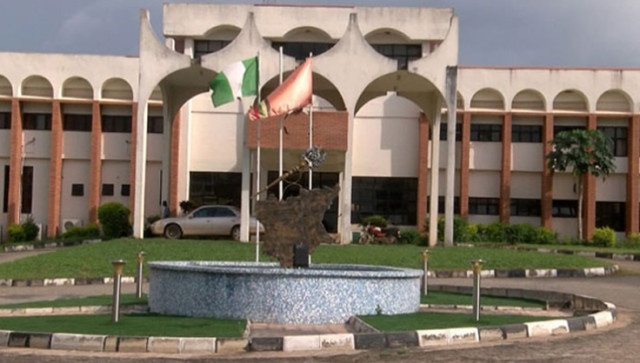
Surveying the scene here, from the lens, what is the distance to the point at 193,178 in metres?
39.8

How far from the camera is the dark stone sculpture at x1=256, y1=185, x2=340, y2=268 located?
14.1 m

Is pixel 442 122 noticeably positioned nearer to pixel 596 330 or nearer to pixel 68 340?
pixel 596 330

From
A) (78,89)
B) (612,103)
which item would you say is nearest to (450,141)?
(612,103)

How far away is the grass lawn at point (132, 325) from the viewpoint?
33.8 feet

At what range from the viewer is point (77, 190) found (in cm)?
4019

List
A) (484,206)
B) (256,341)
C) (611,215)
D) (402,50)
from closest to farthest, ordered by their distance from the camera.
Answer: (256,341), (611,215), (484,206), (402,50)

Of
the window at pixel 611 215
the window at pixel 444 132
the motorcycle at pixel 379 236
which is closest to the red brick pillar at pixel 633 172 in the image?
the window at pixel 611 215

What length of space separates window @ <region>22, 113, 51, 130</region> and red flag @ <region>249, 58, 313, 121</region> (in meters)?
21.2

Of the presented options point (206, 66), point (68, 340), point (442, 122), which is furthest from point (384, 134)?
point (68, 340)

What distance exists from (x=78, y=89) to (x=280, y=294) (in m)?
30.6

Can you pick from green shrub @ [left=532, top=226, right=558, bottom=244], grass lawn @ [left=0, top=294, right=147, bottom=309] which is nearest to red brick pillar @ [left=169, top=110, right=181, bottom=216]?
green shrub @ [left=532, top=226, right=558, bottom=244]

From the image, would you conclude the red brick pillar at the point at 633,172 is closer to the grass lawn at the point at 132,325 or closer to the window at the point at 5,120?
the window at the point at 5,120

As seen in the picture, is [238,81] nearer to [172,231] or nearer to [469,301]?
[469,301]

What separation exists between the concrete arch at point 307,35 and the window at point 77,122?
10440 millimetres
